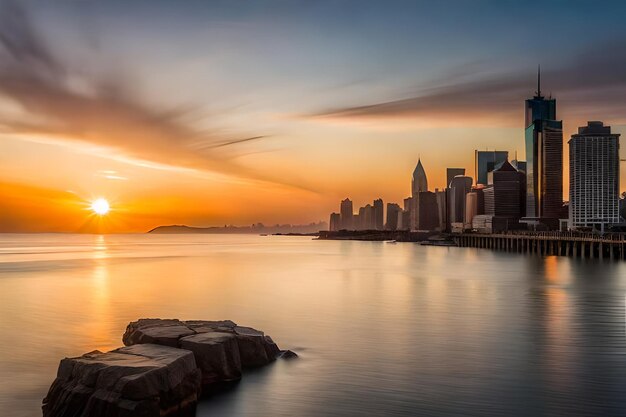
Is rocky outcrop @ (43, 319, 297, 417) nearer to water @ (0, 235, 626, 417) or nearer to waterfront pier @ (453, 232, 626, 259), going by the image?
water @ (0, 235, 626, 417)

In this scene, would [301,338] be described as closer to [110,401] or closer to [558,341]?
[558,341]

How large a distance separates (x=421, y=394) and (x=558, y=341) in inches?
451

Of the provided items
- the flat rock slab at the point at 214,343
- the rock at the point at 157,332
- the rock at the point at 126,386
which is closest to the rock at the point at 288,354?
the flat rock slab at the point at 214,343

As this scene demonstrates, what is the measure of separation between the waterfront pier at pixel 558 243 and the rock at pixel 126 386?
92.3 m

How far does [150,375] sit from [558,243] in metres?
113

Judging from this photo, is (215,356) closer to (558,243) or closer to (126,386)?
(126,386)

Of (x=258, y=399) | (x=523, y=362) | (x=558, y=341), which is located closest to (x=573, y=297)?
(x=558, y=341)

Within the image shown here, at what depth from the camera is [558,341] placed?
81.1 feet

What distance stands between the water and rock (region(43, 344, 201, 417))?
146cm

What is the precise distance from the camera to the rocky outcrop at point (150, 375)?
11.9 m

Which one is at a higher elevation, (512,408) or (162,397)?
(162,397)

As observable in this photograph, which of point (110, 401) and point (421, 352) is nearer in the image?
point (110, 401)

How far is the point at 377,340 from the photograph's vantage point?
24.4 meters

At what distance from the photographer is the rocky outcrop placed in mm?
11875
